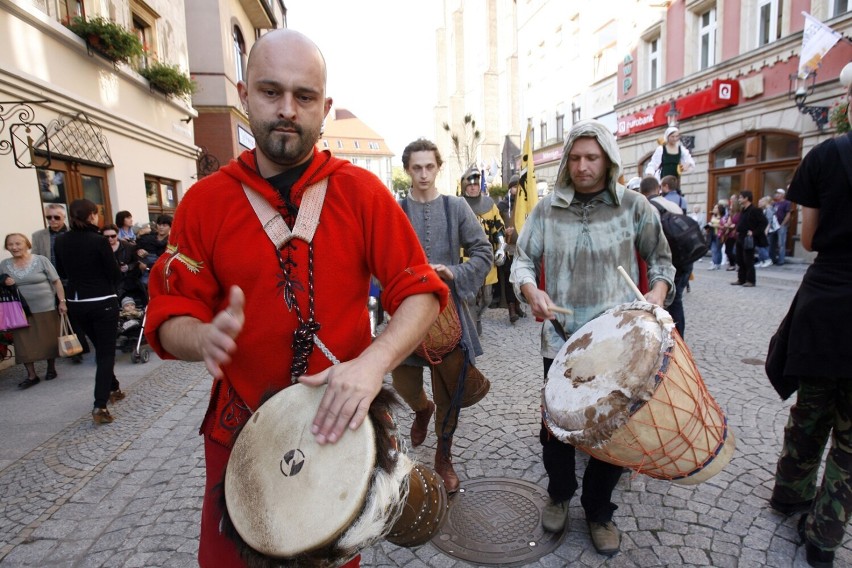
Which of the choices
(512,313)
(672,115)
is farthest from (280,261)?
(672,115)

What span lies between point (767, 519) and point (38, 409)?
5.95 m

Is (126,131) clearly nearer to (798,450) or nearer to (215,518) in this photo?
(215,518)

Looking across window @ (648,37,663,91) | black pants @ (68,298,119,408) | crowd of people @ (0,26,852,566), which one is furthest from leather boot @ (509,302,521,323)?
window @ (648,37,663,91)

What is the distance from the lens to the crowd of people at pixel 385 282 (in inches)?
56.9

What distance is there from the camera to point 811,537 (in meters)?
2.31

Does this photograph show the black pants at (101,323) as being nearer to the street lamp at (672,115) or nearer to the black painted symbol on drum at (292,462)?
the black painted symbol on drum at (292,462)

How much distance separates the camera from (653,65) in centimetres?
1920

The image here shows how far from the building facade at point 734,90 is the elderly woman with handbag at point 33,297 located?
15.4 meters

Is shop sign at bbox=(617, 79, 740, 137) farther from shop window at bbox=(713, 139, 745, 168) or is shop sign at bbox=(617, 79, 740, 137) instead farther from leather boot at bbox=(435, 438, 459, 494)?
leather boot at bbox=(435, 438, 459, 494)

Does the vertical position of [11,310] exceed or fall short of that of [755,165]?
it falls short

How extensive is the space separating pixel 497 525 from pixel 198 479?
1991 mm

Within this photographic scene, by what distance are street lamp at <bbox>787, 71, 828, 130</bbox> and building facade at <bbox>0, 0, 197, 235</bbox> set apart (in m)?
14.7

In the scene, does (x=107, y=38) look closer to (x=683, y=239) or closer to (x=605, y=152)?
(x=605, y=152)

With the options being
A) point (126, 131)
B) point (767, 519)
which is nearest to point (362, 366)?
point (767, 519)
